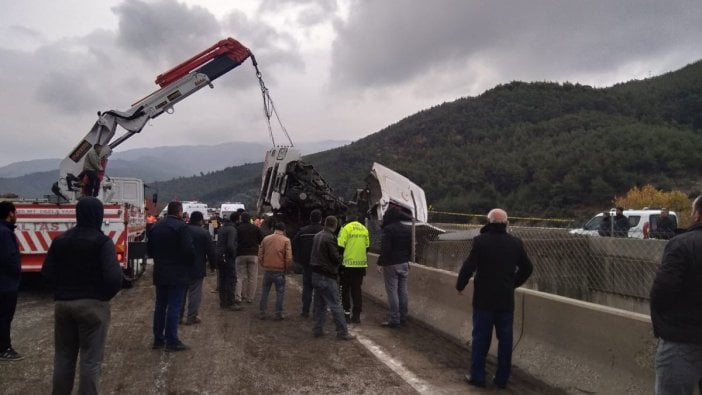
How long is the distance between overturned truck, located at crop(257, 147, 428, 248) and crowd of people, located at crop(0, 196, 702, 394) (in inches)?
240

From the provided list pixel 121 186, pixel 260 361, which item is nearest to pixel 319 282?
pixel 260 361

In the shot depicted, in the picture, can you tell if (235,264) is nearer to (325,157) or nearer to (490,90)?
(325,157)

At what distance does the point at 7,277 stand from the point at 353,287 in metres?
4.92

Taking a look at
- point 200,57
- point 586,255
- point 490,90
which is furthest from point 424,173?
point 586,255

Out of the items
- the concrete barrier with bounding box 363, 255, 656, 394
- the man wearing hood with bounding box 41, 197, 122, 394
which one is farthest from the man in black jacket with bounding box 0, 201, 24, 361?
the concrete barrier with bounding box 363, 255, 656, 394

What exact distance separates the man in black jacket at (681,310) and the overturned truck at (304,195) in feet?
40.3

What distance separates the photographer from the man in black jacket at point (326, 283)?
8.59 m

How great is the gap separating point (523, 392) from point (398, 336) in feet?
9.50

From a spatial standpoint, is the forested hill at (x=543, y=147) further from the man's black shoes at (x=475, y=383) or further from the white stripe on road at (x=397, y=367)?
the man's black shoes at (x=475, y=383)

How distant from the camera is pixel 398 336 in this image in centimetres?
884

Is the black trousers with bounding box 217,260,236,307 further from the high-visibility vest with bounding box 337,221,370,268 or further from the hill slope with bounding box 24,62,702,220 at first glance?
the hill slope with bounding box 24,62,702,220

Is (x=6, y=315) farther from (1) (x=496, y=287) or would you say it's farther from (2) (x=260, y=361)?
(1) (x=496, y=287)

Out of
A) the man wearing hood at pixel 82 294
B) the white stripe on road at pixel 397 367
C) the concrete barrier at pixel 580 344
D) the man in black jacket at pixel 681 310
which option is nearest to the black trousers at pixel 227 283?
the white stripe on road at pixel 397 367

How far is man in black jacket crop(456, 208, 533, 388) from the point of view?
6289 millimetres
